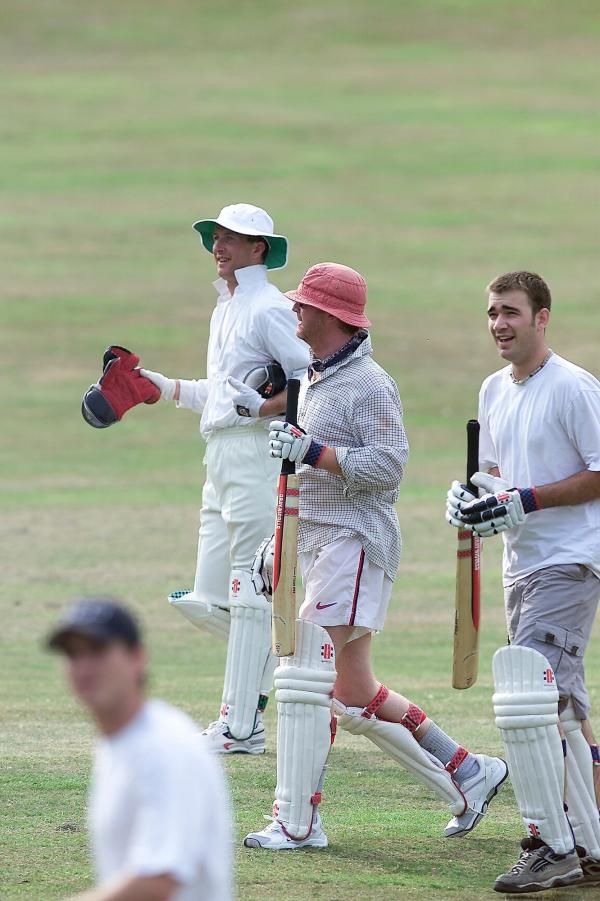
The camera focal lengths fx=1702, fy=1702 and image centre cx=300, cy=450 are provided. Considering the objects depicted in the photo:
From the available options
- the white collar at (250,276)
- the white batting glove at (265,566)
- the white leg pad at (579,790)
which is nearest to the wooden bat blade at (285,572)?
the white batting glove at (265,566)

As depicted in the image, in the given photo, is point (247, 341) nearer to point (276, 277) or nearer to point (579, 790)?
point (579, 790)

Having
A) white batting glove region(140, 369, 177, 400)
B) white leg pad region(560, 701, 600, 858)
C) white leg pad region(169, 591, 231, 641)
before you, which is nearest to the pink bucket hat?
Result: white leg pad region(560, 701, 600, 858)

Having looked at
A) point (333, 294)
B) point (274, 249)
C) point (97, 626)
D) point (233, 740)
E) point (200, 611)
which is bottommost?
point (233, 740)

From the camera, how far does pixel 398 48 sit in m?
43.4

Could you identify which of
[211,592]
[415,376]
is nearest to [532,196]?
[415,376]

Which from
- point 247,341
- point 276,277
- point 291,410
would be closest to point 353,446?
point 291,410

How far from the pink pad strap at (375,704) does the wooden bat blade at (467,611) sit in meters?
0.34

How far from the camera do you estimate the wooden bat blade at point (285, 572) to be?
5570 millimetres

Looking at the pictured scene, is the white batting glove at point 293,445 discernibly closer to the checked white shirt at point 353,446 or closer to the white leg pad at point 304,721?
the checked white shirt at point 353,446

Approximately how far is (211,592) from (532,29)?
39.7 meters

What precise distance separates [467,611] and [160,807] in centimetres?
286

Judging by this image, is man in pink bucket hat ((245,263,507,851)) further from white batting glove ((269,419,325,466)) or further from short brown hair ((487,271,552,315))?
short brown hair ((487,271,552,315))

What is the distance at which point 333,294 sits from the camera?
5.79m

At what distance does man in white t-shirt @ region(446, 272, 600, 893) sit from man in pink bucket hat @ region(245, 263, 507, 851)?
451mm
